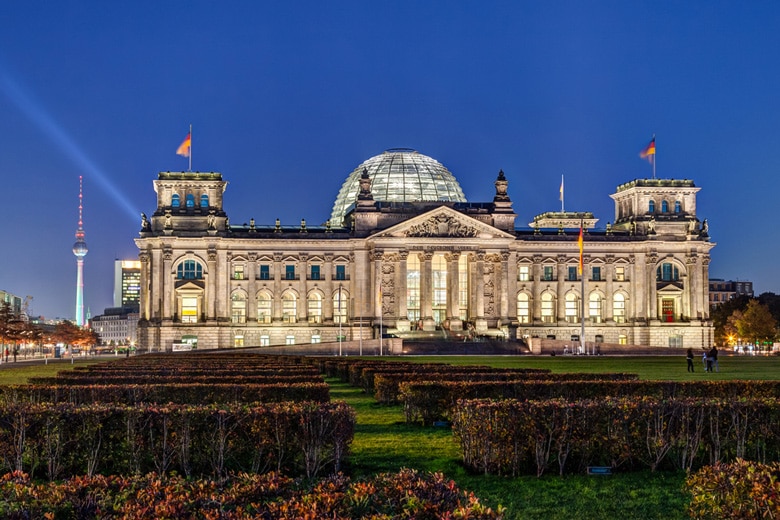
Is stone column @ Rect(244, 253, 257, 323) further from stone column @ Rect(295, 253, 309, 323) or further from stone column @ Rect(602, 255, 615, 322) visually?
stone column @ Rect(602, 255, 615, 322)

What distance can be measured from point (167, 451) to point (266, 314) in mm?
110919

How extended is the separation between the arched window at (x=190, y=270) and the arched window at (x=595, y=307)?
50895 mm

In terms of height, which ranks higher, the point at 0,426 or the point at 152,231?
the point at 152,231

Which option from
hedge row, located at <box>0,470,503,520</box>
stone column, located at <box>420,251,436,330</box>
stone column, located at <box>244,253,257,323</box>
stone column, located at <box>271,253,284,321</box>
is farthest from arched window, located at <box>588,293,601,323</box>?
hedge row, located at <box>0,470,503,520</box>

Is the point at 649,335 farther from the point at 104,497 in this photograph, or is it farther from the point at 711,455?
the point at 104,497

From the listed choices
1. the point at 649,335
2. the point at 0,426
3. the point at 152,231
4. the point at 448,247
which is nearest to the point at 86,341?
the point at 152,231

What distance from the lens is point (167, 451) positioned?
17.9 metres

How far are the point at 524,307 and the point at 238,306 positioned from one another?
122 ft

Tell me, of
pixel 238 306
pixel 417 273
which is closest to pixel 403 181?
pixel 417 273

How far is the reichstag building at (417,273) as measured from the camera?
12469 cm

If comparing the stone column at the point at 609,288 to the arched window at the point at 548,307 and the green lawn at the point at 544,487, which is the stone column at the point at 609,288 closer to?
the arched window at the point at 548,307

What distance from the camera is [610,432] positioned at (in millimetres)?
19016

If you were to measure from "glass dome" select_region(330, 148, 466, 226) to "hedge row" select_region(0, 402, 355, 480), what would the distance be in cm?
12529

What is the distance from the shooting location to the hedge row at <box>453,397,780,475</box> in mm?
18578
